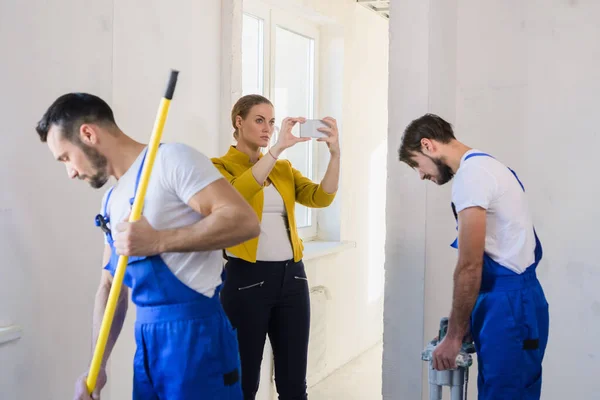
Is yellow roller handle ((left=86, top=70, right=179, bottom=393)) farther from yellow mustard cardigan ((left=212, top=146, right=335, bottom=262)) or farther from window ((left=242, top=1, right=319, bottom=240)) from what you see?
window ((left=242, top=1, right=319, bottom=240))

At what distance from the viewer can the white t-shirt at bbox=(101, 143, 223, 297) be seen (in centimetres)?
139

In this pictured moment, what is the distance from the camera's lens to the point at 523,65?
291cm

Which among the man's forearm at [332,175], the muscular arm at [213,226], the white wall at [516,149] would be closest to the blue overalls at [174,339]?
the muscular arm at [213,226]

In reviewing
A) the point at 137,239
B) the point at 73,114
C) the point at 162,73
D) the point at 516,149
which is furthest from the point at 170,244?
the point at 516,149

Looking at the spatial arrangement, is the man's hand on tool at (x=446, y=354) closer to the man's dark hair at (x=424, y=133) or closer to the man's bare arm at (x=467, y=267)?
the man's bare arm at (x=467, y=267)

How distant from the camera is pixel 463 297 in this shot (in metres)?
1.95

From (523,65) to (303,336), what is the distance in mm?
1496

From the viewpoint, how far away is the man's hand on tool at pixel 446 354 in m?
1.95

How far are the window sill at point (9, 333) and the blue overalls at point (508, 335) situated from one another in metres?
1.28

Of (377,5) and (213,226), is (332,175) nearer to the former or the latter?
(213,226)

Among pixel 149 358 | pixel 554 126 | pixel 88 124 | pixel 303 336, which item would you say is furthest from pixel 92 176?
pixel 554 126

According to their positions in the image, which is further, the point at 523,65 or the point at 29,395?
the point at 523,65

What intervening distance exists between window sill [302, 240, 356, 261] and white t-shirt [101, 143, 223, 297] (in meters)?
2.11

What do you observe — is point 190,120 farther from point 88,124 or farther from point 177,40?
point 88,124
